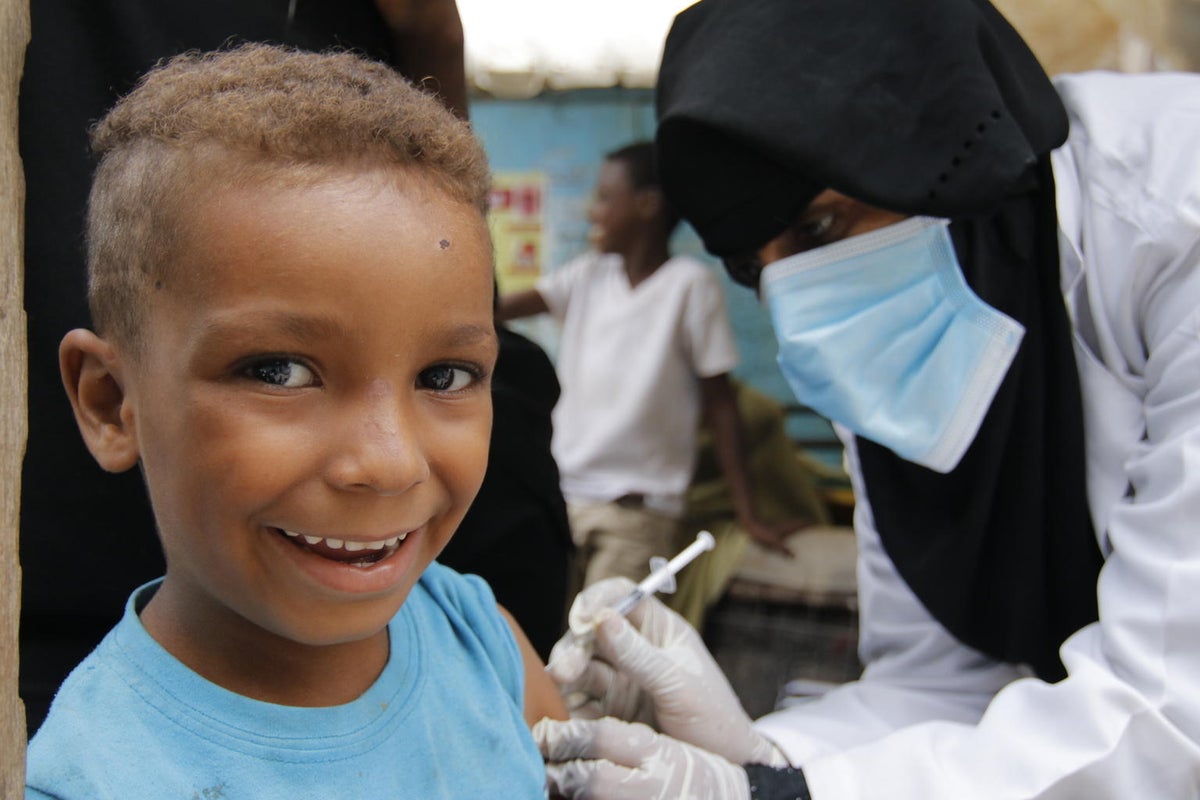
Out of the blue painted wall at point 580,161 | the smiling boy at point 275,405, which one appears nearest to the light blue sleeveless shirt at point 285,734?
the smiling boy at point 275,405

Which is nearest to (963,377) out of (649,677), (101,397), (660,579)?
(660,579)

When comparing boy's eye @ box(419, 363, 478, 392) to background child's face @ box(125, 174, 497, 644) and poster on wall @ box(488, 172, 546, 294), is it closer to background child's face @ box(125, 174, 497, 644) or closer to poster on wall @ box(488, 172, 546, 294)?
background child's face @ box(125, 174, 497, 644)

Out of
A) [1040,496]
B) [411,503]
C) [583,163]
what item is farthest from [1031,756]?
[583,163]

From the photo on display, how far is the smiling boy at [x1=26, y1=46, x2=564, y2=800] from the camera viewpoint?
35.0 inches

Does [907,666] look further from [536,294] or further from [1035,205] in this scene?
[536,294]

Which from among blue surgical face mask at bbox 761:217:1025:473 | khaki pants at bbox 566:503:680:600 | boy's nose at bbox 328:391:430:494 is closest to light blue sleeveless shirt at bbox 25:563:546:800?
boy's nose at bbox 328:391:430:494

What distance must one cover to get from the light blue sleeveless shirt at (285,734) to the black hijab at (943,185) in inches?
36.1

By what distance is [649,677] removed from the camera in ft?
5.28

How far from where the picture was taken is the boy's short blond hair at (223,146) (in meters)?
0.93

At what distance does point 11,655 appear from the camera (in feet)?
2.51

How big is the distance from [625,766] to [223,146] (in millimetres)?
1005

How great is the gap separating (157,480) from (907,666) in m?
1.63

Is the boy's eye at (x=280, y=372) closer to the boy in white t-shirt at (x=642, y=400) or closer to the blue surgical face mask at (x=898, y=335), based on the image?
the blue surgical face mask at (x=898, y=335)

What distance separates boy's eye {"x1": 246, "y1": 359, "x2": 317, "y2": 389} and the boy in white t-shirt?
2.93 meters
